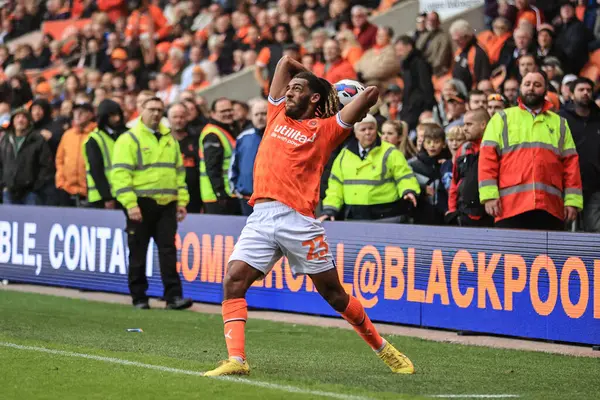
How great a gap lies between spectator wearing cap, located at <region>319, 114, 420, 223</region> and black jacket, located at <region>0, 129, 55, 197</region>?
5622mm

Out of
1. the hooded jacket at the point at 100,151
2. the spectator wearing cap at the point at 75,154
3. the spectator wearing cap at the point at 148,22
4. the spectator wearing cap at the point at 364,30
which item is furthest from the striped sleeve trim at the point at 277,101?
the spectator wearing cap at the point at 148,22

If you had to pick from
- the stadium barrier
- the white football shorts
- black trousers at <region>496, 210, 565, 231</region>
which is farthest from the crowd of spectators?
the white football shorts

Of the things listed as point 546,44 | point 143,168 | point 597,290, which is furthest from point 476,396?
point 546,44

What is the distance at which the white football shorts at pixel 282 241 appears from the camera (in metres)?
7.73

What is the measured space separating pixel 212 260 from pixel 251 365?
5.01m

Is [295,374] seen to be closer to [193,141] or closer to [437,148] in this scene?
[437,148]

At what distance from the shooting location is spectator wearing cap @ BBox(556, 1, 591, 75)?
14.4 metres

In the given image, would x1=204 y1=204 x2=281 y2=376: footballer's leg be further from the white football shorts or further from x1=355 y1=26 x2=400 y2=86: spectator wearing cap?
x1=355 y1=26 x2=400 y2=86: spectator wearing cap

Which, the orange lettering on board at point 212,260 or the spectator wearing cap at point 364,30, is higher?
the spectator wearing cap at point 364,30

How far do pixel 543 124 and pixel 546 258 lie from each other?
1.23 m

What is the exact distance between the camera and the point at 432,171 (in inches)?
490

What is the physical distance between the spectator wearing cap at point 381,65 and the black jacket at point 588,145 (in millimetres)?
4929

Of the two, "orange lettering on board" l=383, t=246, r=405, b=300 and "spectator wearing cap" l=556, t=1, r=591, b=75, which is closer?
"orange lettering on board" l=383, t=246, r=405, b=300

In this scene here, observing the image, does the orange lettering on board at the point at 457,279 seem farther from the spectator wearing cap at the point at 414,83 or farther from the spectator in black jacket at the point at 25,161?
the spectator in black jacket at the point at 25,161
